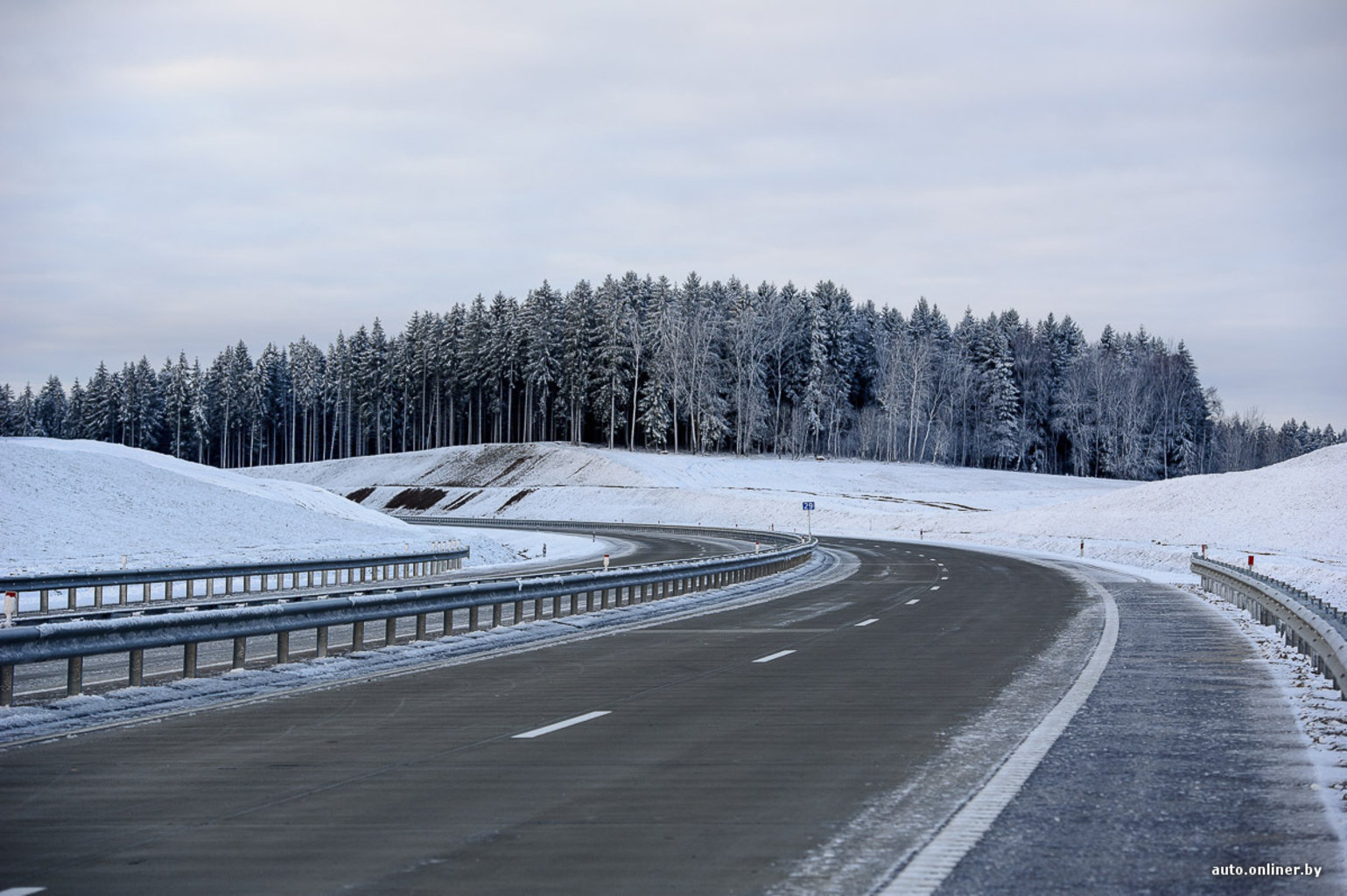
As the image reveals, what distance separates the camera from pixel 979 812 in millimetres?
7980

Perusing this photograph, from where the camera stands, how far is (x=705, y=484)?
378 feet

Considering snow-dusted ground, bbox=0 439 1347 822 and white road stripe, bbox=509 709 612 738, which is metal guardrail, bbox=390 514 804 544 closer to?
snow-dusted ground, bbox=0 439 1347 822

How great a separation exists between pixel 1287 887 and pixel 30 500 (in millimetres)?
46828

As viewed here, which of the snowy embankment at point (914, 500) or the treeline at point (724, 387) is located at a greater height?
the treeline at point (724, 387)

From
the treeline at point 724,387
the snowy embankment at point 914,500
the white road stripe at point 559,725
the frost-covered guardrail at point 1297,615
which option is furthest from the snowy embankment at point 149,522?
the treeline at point 724,387

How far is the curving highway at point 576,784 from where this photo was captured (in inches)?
264

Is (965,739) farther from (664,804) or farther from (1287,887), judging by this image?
(1287,887)

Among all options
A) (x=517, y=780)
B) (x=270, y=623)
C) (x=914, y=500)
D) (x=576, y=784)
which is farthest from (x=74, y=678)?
(x=914, y=500)

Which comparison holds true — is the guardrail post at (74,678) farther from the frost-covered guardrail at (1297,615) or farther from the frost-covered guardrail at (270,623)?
the frost-covered guardrail at (1297,615)

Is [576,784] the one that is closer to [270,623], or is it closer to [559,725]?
[559,725]

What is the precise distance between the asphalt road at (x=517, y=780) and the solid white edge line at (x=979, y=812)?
0.55 ft

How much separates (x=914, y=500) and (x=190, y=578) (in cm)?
8196

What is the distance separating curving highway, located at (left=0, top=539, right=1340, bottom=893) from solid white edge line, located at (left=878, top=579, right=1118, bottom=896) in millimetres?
109

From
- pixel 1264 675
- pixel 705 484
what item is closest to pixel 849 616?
pixel 1264 675
